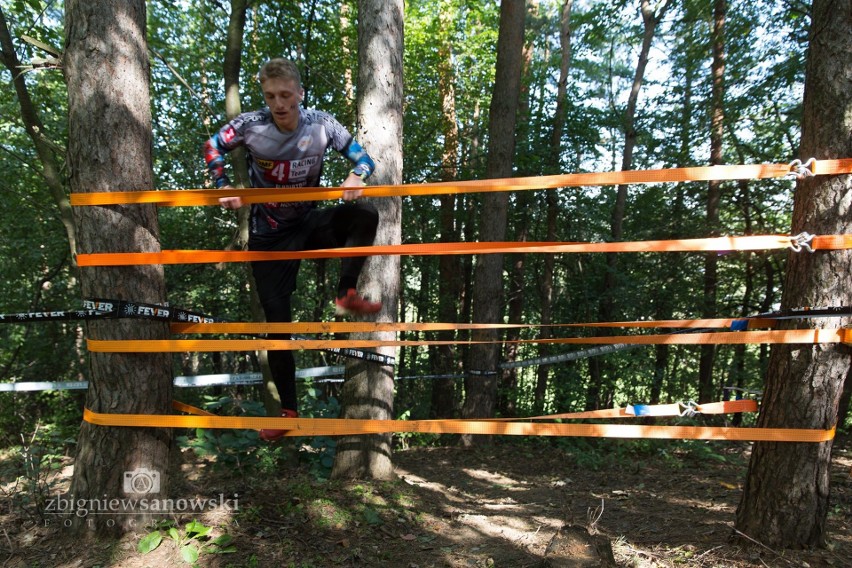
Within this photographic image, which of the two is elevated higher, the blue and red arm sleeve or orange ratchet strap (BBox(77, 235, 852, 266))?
the blue and red arm sleeve

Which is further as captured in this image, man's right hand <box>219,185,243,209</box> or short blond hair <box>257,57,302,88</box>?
short blond hair <box>257,57,302,88</box>

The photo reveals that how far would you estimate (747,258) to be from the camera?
1034 centimetres

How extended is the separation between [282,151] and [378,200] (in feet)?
4.36

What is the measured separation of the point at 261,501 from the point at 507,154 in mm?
5553

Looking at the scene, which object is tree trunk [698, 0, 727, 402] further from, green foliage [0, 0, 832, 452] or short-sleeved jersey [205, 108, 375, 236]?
short-sleeved jersey [205, 108, 375, 236]

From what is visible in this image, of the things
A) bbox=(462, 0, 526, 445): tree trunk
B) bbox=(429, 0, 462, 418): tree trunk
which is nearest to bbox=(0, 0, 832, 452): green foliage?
bbox=(429, 0, 462, 418): tree trunk

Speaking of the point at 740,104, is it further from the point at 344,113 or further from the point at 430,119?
Result: the point at 344,113

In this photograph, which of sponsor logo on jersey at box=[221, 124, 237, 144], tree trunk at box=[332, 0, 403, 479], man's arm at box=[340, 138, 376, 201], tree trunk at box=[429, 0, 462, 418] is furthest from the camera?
tree trunk at box=[429, 0, 462, 418]

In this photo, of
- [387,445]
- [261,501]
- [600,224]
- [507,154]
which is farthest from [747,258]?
[261,501]

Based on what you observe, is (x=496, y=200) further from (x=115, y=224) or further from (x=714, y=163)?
(x=115, y=224)

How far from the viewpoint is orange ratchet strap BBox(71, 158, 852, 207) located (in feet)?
7.55

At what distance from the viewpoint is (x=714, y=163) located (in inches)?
374

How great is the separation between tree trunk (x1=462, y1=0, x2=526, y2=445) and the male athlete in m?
4.48

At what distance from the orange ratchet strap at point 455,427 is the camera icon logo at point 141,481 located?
11.2 inches
